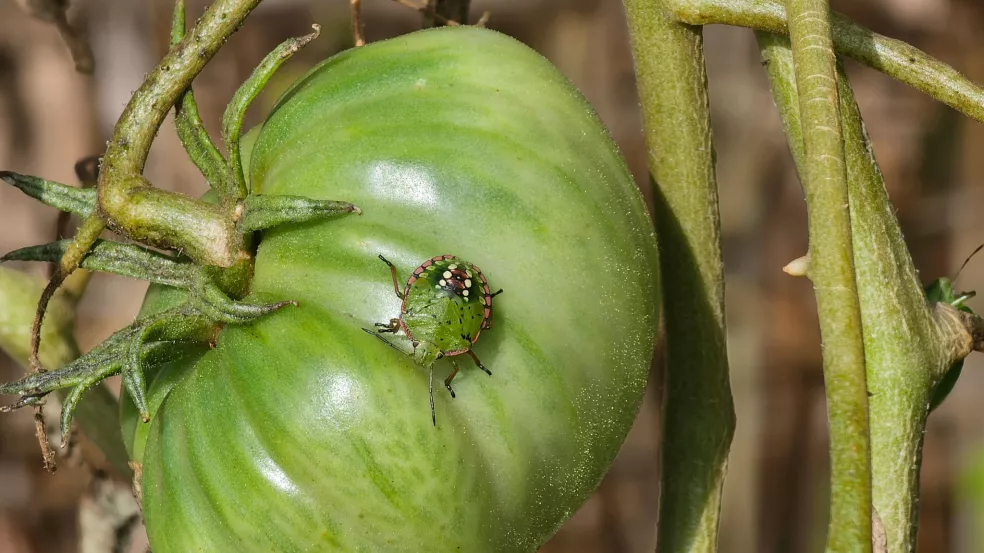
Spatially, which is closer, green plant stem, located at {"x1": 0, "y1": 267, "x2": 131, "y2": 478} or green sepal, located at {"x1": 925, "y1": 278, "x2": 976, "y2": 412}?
green sepal, located at {"x1": 925, "y1": 278, "x2": 976, "y2": 412}

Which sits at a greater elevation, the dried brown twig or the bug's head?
→ the dried brown twig

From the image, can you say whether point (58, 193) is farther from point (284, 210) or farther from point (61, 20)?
point (61, 20)

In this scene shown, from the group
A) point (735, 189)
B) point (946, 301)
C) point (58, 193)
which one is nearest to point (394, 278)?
point (58, 193)

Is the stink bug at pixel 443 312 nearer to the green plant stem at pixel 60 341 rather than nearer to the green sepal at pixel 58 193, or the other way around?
the green sepal at pixel 58 193

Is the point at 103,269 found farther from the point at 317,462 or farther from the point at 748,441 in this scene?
the point at 748,441

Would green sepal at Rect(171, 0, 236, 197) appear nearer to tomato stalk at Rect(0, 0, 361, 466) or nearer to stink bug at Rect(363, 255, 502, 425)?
tomato stalk at Rect(0, 0, 361, 466)

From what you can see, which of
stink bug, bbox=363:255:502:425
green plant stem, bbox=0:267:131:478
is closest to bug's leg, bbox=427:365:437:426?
stink bug, bbox=363:255:502:425
